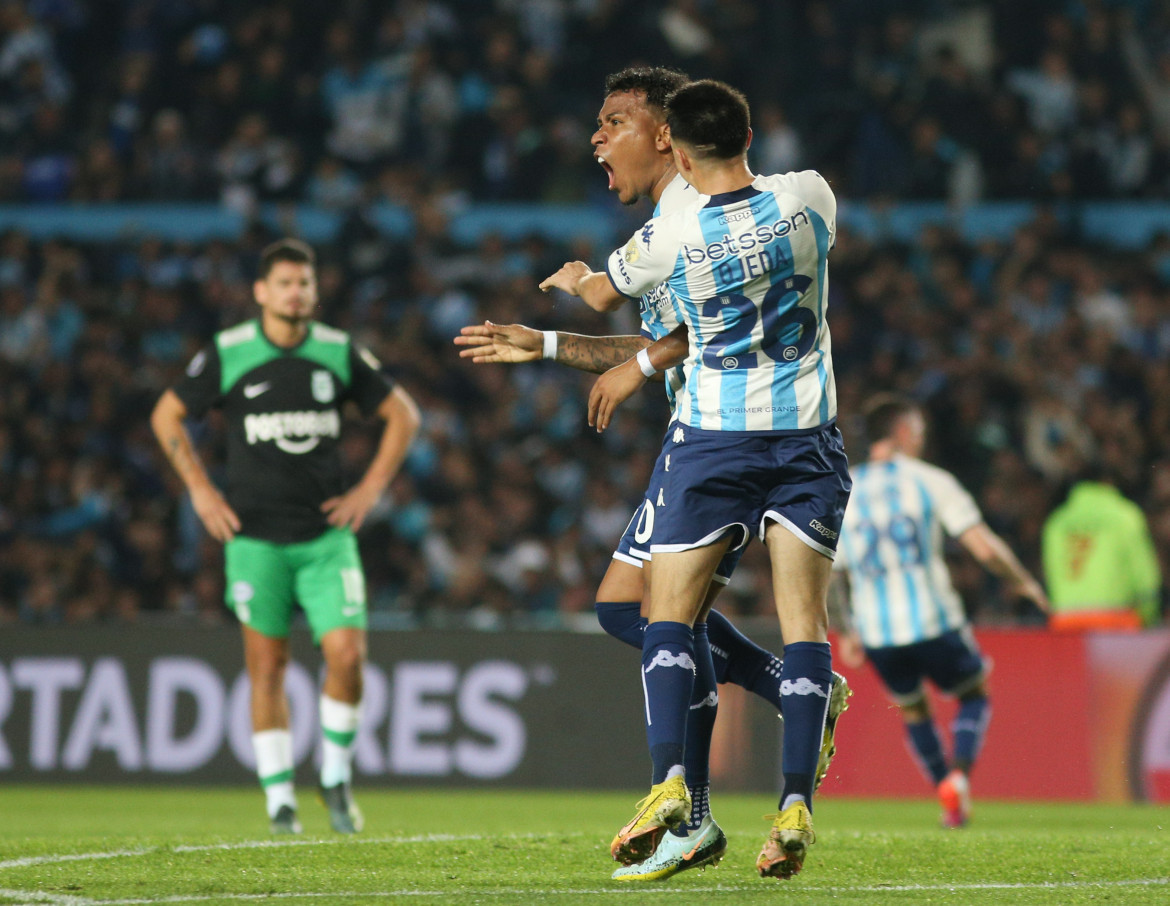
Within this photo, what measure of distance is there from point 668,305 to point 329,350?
2.89 m

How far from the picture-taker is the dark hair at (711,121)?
15.5 feet

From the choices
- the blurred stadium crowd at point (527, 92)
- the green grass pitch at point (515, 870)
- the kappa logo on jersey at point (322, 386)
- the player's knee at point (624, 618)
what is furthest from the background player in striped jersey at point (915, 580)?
the blurred stadium crowd at point (527, 92)

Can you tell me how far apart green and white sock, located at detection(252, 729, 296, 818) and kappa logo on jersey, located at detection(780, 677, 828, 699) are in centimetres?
304

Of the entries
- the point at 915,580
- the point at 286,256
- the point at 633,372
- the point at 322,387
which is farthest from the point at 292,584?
the point at 915,580

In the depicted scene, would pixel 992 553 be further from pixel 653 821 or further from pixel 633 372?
pixel 653 821

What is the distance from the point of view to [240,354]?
24.4 ft

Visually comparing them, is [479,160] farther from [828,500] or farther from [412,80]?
[828,500]

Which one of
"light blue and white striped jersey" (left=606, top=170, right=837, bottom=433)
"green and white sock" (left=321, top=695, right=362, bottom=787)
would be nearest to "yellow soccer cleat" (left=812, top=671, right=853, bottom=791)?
"light blue and white striped jersey" (left=606, top=170, right=837, bottom=433)

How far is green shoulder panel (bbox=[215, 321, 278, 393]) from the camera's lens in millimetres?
7410

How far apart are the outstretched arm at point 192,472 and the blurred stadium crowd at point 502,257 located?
4736 mm

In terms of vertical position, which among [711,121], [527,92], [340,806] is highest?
[527,92]

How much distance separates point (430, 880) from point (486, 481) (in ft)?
30.3

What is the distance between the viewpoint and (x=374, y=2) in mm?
17859

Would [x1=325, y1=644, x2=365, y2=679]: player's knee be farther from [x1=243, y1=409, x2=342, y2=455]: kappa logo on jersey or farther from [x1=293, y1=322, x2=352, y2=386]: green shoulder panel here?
[x1=293, y1=322, x2=352, y2=386]: green shoulder panel
